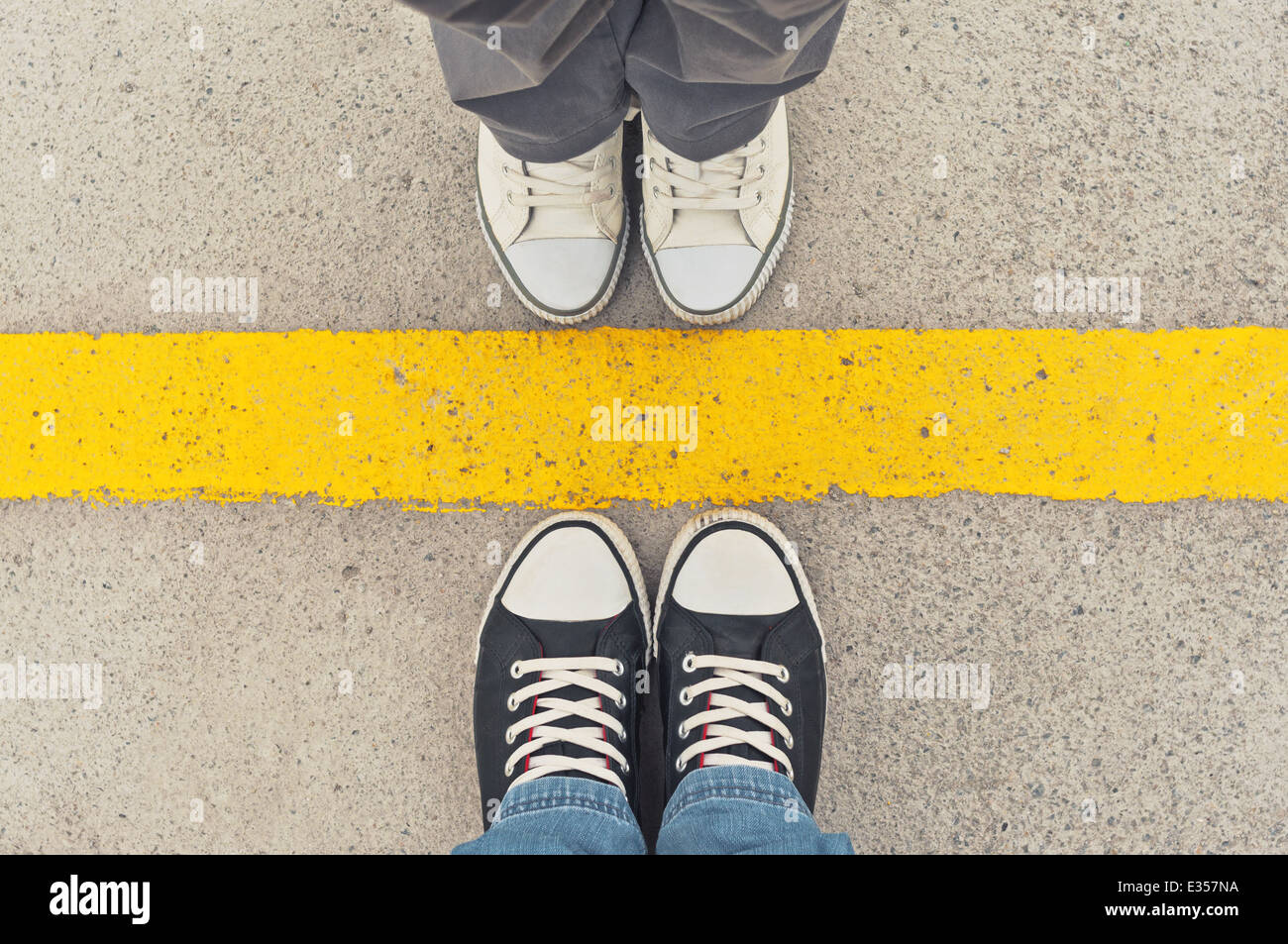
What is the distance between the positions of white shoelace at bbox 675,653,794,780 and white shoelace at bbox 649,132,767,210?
0.99 m

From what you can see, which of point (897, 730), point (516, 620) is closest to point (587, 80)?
point (516, 620)

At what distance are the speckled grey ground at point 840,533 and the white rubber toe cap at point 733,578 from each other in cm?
10

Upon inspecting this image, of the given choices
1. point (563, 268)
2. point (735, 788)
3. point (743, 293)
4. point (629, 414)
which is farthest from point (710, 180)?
point (735, 788)

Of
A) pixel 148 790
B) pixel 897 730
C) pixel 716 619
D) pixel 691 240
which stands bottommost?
pixel 148 790

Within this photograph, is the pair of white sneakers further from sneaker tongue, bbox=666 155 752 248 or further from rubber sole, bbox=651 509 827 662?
rubber sole, bbox=651 509 827 662

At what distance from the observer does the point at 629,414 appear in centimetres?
168

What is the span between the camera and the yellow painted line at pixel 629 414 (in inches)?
65.5

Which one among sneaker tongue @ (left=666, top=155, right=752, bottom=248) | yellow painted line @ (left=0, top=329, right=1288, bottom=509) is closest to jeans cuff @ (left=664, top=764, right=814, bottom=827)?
yellow painted line @ (left=0, top=329, right=1288, bottom=509)

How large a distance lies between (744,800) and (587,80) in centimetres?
133

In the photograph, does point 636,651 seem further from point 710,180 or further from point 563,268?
point 710,180

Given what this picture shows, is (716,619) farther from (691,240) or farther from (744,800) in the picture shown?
(691,240)

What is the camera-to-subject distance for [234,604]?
1712 millimetres


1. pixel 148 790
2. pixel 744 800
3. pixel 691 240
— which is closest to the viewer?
pixel 744 800

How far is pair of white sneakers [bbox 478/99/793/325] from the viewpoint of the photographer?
1.55 meters
